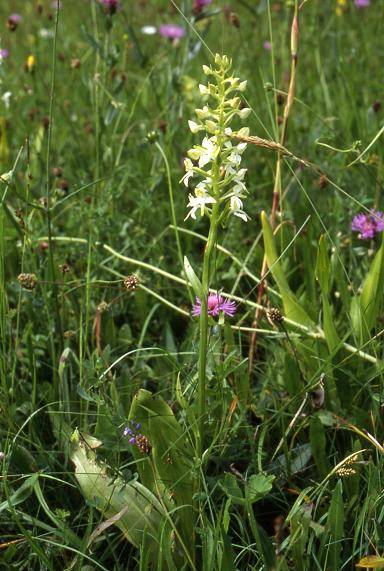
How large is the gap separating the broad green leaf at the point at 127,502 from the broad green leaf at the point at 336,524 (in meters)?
0.25

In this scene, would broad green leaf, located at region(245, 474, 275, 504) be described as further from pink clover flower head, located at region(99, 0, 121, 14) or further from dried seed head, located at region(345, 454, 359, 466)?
pink clover flower head, located at region(99, 0, 121, 14)

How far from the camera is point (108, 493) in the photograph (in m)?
1.24

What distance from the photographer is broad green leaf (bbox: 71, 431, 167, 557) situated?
1.23 meters

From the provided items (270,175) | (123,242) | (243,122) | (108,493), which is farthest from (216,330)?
(243,122)

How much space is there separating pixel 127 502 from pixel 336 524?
0.32m

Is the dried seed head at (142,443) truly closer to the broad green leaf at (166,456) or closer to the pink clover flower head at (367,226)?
the broad green leaf at (166,456)

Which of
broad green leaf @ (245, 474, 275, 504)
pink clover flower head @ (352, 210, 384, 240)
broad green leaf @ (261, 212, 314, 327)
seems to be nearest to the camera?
broad green leaf @ (245, 474, 275, 504)

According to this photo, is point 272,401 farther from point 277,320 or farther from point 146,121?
point 146,121

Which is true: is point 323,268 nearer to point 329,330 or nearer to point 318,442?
point 329,330

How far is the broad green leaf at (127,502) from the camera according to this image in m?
1.23

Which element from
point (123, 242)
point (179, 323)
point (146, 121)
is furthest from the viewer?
point (146, 121)

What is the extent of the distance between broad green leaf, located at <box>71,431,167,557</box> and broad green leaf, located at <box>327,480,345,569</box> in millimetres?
252

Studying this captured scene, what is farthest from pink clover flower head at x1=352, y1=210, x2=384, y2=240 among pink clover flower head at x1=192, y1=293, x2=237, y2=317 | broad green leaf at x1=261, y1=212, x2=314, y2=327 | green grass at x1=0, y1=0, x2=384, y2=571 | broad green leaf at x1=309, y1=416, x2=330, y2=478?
broad green leaf at x1=309, y1=416, x2=330, y2=478

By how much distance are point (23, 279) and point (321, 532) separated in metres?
0.69
